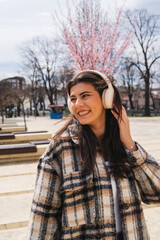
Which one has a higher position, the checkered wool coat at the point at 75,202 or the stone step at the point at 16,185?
the checkered wool coat at the point at 75,202

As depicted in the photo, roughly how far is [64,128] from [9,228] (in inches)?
80.4

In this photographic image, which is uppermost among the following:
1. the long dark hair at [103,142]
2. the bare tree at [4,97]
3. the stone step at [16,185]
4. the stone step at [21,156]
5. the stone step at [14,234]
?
the bare tree at [4,97]

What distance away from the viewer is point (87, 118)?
1.39 m

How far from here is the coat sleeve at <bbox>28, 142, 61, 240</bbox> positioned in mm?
1220

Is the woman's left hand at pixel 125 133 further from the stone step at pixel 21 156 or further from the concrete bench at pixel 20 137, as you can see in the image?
the concrete bench at pixel 20 137

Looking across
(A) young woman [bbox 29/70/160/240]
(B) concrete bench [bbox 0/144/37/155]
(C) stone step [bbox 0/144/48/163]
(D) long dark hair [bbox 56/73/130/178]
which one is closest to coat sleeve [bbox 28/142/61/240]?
(A) young woman [bbox 29/70/160/240]

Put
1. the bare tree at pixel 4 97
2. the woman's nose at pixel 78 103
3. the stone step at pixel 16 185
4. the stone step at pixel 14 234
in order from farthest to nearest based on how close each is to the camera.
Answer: the bare tree at pixel 4 97
the stone step at pixel 16 185
the stone step at pixel 14 234
the woman's nose at pixel 78 103

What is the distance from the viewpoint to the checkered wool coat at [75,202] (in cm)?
123

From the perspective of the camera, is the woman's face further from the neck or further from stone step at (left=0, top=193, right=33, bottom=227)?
stone step at (left=0, top=193, right=33, bottom=227)

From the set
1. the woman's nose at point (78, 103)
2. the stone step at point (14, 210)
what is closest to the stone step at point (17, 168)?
the stone step at point (14, 210)

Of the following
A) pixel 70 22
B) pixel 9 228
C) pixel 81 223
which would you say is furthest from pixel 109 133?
pixel 70 22

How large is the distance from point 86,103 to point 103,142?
269 millimetres

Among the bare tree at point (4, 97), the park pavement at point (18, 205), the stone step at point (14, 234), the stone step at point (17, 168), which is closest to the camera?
the stone step at point (14, 234)

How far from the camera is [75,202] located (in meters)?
1.24
